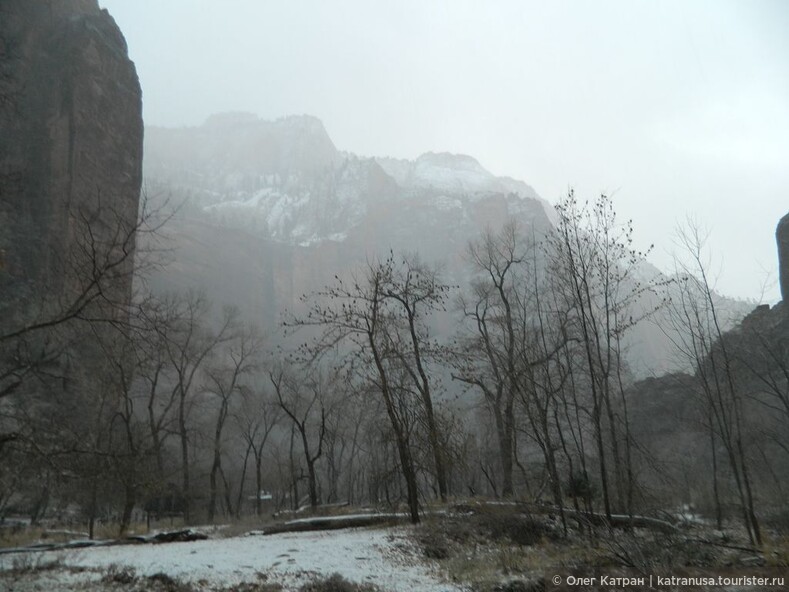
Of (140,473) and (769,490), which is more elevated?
(140,473)

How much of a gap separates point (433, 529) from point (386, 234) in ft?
396

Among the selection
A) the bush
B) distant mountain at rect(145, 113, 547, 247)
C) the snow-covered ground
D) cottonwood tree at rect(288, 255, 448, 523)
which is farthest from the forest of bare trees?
distant mountain at rect(145, 113, 547, 247)

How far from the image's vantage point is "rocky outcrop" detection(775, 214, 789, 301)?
33.5m

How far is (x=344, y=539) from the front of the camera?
44.0 feet

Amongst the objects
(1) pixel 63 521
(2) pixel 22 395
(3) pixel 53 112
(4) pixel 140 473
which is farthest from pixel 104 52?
(4) pixel 140 473

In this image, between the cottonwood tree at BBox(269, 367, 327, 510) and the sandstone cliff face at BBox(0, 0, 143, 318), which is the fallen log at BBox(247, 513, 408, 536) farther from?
the sandstone cliff face at BBox(0, 0, 143, 318)

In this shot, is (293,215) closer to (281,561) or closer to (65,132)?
(65,132)

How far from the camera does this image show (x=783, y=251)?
3416cm

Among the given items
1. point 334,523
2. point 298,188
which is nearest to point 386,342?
point 334,523

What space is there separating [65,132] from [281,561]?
1487 inches

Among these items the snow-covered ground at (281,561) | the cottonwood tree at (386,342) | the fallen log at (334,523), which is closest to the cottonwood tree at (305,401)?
the cottonwood tree at (386,342)

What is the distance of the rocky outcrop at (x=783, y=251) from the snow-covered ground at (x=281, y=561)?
30.4 meters

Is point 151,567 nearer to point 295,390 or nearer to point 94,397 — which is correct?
point 94,397

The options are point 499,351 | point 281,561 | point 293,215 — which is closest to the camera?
point 281,561
